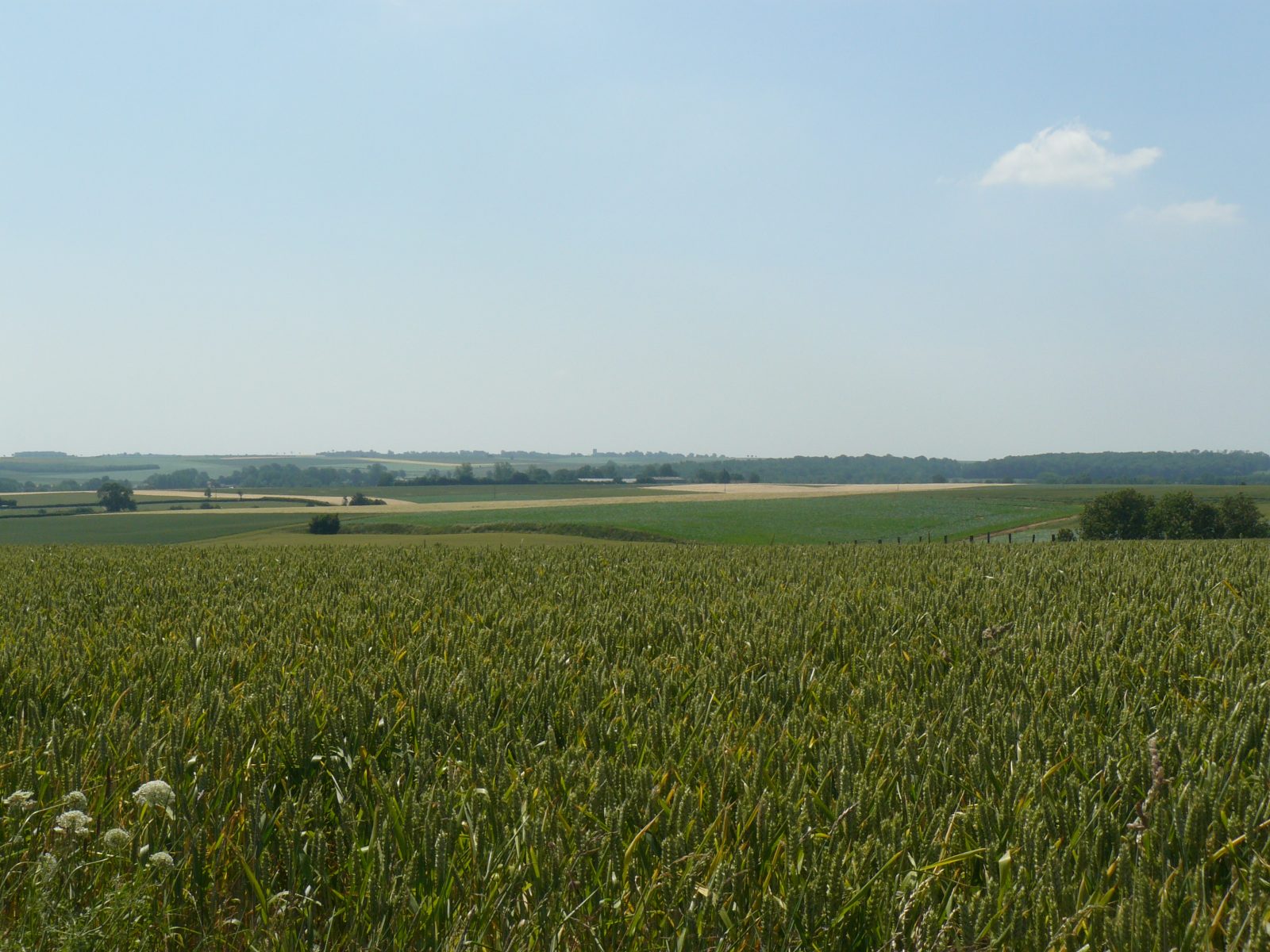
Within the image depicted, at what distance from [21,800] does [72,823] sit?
16.6 inches

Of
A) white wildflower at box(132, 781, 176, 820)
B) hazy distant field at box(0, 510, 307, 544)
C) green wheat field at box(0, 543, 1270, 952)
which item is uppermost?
white wildflower at box(132, 781, 176, 820)

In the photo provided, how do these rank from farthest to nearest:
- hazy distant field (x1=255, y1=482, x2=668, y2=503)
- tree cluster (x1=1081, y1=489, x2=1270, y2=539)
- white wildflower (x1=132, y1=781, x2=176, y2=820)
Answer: hazy distant field (x1=255, y1=482, x2=668, y2=503), tree cluster (x1=1081, y1=489, x2=1270, y2=539), white wildflower (x1=132, y1=781, x2=176, y2=820)

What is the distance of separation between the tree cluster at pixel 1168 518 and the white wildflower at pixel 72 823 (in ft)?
225

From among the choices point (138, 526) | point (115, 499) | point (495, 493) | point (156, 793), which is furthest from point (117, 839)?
point (495, 493)

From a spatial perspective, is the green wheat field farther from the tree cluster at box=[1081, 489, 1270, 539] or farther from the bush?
the tree cluster at box=[1081, 489, 1270, 539]

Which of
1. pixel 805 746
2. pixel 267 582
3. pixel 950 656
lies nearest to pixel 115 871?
pixel 805 746

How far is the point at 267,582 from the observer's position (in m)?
8.62

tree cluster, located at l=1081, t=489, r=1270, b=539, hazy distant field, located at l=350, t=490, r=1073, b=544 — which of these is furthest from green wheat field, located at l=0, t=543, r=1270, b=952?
tree cluster, located at l=1081, t=489, r=1270, b=539

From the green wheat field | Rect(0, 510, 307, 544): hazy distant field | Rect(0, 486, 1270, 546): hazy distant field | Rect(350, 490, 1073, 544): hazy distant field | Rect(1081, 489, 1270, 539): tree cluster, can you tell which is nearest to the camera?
the green wheat field

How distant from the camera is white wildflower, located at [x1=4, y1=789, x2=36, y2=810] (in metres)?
2.41

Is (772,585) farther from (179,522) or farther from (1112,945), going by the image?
(179,522)

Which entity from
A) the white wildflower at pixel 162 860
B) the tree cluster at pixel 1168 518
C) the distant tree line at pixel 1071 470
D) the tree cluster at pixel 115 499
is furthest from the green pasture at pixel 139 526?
the distant tree line at pixel 1071 470

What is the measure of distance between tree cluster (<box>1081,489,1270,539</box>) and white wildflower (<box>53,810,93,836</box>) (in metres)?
68.6

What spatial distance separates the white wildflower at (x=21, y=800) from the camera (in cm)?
241
